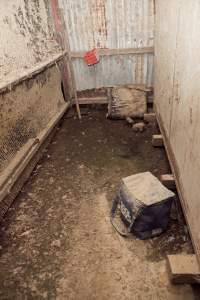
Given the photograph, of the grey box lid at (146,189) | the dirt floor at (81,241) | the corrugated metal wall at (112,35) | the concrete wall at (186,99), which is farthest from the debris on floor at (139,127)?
the grey box lid at (146,189)

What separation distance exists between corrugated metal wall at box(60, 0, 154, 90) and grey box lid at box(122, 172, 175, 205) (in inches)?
118

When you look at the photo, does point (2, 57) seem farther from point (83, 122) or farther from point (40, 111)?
point (83, 122)

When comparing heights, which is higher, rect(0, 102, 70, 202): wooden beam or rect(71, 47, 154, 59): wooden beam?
rect(71, 47, 154, 59): wooden beam

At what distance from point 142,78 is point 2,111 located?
2.98 m

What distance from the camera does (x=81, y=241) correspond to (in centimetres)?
221

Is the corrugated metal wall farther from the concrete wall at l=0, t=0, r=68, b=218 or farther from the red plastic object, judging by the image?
the concrete wall at l=0, t=0, r=68, b=218

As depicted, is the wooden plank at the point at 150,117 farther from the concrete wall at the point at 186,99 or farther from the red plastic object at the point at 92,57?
the concrete wall at the point at 186,99

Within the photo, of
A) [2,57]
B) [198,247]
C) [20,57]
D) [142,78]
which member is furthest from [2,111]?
[142,78]

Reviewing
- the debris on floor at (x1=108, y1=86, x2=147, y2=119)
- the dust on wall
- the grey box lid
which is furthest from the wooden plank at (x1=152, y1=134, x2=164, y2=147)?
the dust on wall

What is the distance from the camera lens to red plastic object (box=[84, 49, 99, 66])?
4.47 meters

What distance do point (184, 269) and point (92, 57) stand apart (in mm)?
3949

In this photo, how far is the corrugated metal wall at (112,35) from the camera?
4051mm

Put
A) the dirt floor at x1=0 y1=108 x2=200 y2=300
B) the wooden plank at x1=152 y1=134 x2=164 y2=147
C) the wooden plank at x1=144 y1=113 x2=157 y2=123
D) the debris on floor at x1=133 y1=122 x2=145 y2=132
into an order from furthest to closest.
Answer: the wooden plank at x1=144 y1=113 x2=157 y2=123, the debris on floor at x1=133 y1=122 x2=145 y2=132, the wooden plank at x1=152 y1=134 x2=164 y2=147, the dirt floor at x1=0 y1=108 x2=200 y2=300

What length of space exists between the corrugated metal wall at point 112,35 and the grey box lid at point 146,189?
2992 millimetres
